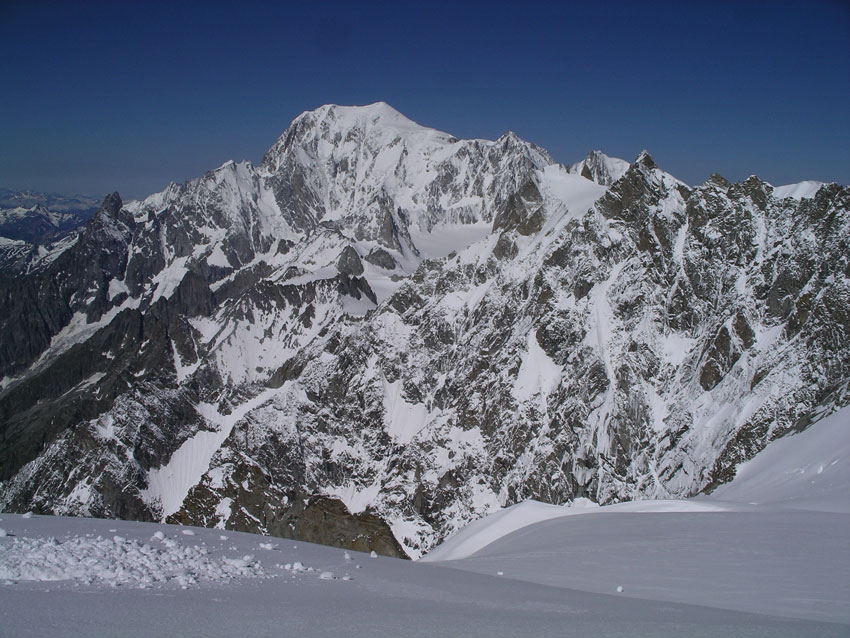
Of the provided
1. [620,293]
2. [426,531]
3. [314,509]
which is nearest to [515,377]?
[620,293]

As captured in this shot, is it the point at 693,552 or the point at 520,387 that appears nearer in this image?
the point at 693,552

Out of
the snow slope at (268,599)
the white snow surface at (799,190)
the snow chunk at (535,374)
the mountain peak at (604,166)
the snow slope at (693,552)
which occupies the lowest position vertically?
the snow slope at (693,552)

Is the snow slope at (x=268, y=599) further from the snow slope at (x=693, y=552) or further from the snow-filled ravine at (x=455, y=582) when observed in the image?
the snow slope at (x=693, y=552)

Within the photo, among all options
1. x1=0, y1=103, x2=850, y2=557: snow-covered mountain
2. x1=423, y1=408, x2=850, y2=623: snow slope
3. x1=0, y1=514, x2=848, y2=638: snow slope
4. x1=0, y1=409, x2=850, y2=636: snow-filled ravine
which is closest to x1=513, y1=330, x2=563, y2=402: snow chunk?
x1=0, y1=103, x2=850, y2=557: snow-covered mountain

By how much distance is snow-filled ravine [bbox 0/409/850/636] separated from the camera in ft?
20.4

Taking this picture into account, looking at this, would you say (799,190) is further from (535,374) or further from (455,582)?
(455,582)

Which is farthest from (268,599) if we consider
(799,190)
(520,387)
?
(520,387)

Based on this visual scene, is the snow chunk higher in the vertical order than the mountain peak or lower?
lower

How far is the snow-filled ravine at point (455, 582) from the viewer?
621cm

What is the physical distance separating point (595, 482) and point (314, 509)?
4979 centimetres

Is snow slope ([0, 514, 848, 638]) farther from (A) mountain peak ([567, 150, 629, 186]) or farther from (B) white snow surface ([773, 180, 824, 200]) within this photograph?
(A) mountain peak ([567, 150, 629, 186])

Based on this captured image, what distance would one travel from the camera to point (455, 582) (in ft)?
30.6

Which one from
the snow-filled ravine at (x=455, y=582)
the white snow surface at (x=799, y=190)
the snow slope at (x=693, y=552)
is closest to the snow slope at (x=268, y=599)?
the snow-filled ravine at (x=455, y=582)

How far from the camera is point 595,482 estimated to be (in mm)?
71062
